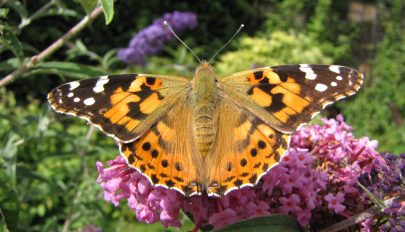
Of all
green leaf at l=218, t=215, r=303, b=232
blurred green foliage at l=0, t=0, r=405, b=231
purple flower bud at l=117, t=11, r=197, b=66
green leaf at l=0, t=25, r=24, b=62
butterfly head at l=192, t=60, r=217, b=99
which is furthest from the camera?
purple flower bud at l=117, t=11, r=197, b=66

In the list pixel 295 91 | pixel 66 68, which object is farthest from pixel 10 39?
pixel 295 91

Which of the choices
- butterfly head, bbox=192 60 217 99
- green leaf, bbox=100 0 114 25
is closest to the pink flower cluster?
butterfly head, bbox=192 60 217 99

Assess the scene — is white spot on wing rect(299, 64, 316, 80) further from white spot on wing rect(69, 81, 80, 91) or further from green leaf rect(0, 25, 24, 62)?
green leaf rect(0, 25, 24, 62)

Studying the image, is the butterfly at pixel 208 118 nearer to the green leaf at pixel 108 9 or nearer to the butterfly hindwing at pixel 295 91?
the butterfly hindwing at pixel 295 91

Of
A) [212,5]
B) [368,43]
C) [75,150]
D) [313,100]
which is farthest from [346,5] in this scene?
[313,100]

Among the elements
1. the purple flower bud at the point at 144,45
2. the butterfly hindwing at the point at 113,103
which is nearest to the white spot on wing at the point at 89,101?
the butterfly hindwing at the point at 113,103

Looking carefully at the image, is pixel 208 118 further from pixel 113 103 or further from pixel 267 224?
pixel 267 224
